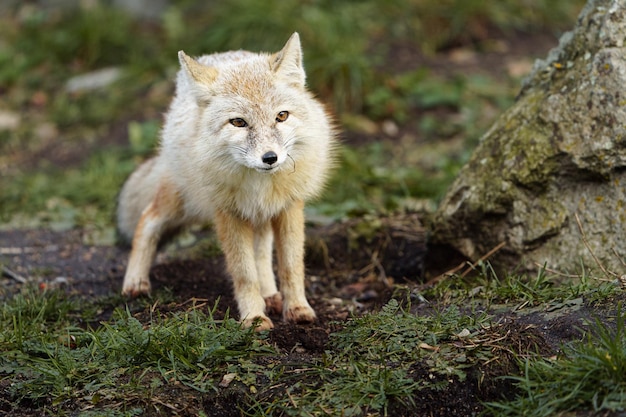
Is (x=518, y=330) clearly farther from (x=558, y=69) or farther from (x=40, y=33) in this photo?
(x=40, y=33)

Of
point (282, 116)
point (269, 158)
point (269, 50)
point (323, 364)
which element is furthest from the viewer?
point (269, 50)

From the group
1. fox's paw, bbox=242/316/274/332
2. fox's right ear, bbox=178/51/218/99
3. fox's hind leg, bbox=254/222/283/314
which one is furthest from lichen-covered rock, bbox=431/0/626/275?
fox's right ear, bbox=178/51/218/99

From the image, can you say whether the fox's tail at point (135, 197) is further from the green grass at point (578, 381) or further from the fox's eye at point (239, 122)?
the green grass at point (578, 381)

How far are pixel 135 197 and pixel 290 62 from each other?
6.25ft

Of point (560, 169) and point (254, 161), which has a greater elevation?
point (254, 161)

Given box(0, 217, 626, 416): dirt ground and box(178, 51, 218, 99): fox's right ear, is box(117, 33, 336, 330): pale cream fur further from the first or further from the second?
box(0, 217, 626, 416): dirt ground

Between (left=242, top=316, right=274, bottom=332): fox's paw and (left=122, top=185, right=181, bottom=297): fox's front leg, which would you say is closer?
(left=242, top=316, right=274, bottom=332): fox's paw

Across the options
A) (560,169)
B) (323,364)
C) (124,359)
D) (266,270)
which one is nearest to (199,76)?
(266,270)

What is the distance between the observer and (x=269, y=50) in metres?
9.38

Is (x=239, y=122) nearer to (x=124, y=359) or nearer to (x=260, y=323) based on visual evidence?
(x=260, y=323)

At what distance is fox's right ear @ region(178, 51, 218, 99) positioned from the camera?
4.50m

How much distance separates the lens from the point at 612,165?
4492 mm

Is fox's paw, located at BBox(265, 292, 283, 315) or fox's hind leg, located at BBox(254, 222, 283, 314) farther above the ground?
fox's hind leg, located at BBox(254, 222, 283, 314)

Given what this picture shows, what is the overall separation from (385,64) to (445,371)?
6652 mm
